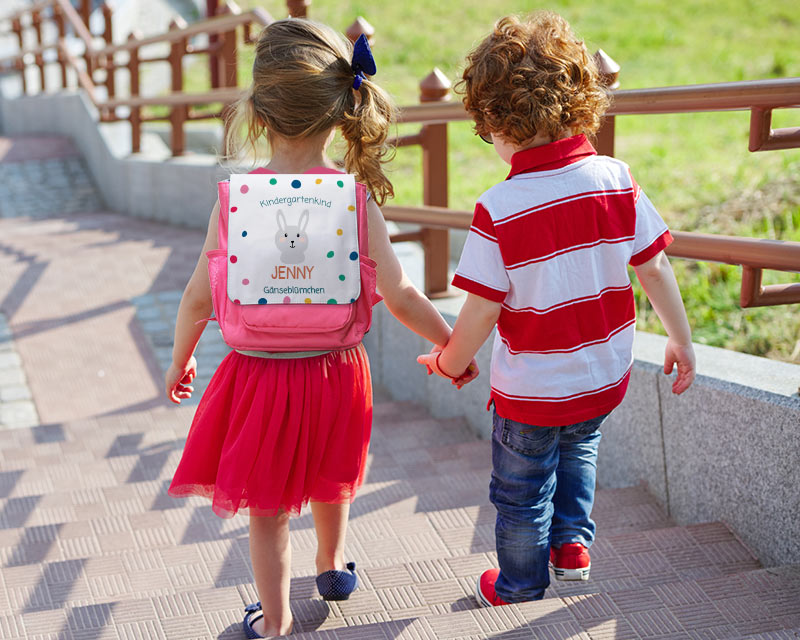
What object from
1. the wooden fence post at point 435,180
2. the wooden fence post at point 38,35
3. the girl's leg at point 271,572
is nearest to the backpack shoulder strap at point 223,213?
the girl's leg at point 271,572

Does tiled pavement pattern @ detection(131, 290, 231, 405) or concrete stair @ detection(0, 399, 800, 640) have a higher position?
concrete stair @ detection(0, 399, 800, 640)

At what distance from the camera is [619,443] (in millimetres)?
3025

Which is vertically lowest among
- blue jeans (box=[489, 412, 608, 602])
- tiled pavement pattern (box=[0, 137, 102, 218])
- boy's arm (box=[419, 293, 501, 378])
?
tiled pavement pattern (box=[0, 137, 102, 218])

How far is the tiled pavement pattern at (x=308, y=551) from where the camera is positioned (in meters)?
1.97

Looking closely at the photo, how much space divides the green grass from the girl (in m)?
0.23

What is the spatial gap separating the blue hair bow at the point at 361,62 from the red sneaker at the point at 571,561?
1.16 m

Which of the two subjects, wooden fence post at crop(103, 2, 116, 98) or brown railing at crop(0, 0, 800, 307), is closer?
brown railing at crop(0, 0, 800, 307)

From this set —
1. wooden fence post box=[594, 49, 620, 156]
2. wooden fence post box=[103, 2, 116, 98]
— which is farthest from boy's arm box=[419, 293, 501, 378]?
wooden fence post box=[103, 2, 116, 98]

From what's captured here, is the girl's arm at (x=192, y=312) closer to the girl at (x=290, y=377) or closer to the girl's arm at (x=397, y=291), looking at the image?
the girl at (x=290, y=377)

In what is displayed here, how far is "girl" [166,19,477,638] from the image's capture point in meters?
2.01

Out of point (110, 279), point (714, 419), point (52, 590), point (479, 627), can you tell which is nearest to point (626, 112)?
point (714, 419)

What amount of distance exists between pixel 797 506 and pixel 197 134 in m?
8.05

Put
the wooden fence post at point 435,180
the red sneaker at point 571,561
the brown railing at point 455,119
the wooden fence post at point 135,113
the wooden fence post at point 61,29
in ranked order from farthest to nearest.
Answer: the wooden fence post at point 61,29 < the wooden fence post at point 135,113 < the wooden fence post at point 435,180 < the brown railing at point 455,119 < the red sneaker at point 571,561

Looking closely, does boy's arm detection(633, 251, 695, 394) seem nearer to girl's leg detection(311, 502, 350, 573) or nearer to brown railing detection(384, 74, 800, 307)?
brown railing detection(384, 74, 800, 307)
